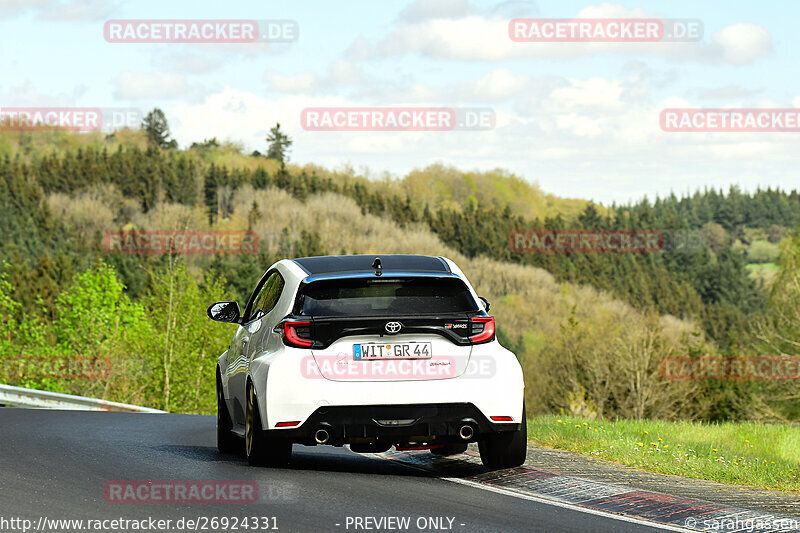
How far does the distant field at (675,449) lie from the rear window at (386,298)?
2.50 metres

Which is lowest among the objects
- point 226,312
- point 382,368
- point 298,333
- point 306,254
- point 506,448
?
point 506,448

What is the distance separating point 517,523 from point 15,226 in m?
122

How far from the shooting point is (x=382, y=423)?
8.41 metres

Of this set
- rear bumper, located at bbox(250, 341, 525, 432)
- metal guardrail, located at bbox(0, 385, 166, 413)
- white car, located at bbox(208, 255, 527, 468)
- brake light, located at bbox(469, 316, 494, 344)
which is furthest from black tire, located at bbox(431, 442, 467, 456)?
metal guardrail, located at bbox(0, 385, 166, 413)

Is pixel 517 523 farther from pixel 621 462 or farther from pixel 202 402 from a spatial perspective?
pixel 202 402

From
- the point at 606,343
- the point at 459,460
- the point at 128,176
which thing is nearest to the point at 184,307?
the point at 606,343

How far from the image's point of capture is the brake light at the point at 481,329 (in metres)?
8.64

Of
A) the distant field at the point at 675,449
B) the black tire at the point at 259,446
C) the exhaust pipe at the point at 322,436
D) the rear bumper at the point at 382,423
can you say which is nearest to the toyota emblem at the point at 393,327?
the rear bumper at the point at 382,423

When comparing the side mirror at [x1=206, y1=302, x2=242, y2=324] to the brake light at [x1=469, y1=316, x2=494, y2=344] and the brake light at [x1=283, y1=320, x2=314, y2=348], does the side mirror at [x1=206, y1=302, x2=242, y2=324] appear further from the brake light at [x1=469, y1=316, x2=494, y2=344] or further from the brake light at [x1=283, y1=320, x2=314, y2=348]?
the brake light at [x1=469, y1=316, x2=494, y2=344]

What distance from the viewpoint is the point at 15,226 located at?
121 meters

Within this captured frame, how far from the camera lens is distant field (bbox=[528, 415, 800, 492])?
29.7ft

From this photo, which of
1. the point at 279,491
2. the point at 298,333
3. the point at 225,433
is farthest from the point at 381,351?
A: the point at 225,433

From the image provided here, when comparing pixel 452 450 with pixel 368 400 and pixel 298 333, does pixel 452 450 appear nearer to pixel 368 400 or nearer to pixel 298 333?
pixel 368 400

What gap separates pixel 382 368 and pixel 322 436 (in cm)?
70
